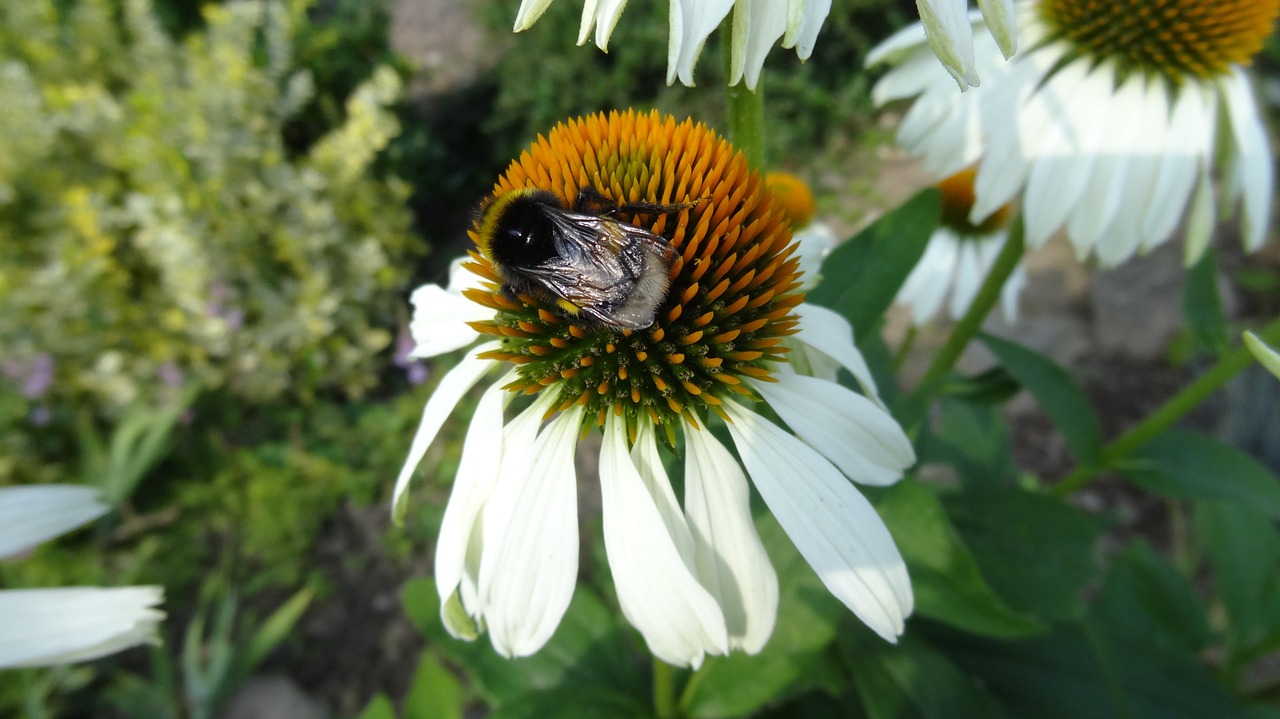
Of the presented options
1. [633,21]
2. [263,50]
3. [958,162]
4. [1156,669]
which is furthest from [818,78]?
[1156,669]

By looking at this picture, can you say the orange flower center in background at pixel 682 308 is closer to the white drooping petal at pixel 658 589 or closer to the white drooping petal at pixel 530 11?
the white drooping petal at pixel 658 589

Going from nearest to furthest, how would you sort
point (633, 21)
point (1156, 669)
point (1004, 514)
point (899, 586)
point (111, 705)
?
1. point (899, 586)
2. point (1004, 514)
3. point (1156, 669)
4. point (111, 705)
5. point (633, 21)

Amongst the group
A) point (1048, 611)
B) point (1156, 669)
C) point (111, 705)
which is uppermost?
point (1048, 611)

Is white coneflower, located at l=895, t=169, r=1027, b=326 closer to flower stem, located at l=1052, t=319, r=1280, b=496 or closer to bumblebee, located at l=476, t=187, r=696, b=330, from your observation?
flower stem, located at l=1052, t=319, r=1280, b=496

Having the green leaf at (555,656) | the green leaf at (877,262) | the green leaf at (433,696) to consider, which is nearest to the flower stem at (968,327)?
the green leaf at (877,262)

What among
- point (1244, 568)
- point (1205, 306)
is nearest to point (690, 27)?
point (1205, 306)

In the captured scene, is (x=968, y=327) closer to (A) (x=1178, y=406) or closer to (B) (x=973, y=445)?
(A) (x=1178, y=406)

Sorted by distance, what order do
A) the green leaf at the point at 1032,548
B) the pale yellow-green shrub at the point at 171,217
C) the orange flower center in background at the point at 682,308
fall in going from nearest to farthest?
the orange flower center in background at the point at 682,308 → the green leaf at the point at 1032,548 → the pale yellow-green shrub at the point at 171,217

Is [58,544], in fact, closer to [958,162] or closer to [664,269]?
[664,269]
